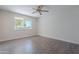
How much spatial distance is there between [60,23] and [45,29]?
70 cm

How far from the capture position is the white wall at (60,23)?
215 centimetres

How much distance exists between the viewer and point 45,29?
251 cm

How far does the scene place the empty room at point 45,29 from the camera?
2163mm

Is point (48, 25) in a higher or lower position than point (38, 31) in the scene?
higher

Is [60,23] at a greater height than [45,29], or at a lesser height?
greater

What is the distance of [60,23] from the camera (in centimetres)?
289

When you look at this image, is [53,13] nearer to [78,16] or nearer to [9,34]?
[78,16]

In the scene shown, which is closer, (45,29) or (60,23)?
(45,29)

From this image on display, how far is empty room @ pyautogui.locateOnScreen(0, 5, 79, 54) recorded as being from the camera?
2163 millimetres

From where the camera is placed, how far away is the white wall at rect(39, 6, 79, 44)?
2.15 m

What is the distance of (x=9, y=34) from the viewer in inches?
150
